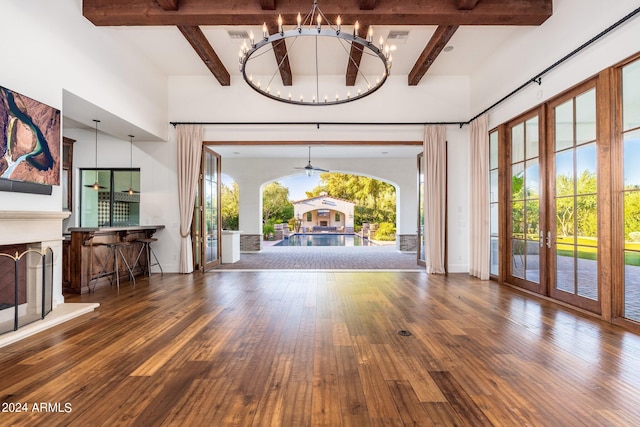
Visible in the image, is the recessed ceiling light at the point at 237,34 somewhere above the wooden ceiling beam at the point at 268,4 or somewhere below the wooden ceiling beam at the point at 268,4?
above

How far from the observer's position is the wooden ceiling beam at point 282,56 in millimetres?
4721

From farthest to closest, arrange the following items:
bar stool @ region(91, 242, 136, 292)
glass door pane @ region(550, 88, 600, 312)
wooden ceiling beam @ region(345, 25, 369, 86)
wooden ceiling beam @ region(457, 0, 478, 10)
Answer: bar stool @ region(91, 242, 136, 292) < wooden ceiling beam @ region(345, 25, 369, 86) < wooden ceiling beam @ region(457, 0, 478, 10) < glass door pane @ region(550, 88, 600, 312)

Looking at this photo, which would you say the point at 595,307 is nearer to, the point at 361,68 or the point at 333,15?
the point at 333,15

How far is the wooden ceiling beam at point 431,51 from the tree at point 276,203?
20.6 m

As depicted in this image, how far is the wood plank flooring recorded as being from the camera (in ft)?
6.02

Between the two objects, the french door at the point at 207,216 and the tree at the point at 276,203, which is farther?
the tree at the point at 276,203

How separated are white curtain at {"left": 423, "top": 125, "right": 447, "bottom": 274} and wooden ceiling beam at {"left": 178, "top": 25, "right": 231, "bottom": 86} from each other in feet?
13.5

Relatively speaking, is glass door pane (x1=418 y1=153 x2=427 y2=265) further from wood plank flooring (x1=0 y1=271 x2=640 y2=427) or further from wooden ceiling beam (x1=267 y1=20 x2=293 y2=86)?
wooden ceiling beam (x1=267 y1=20 x2=293 y2=86)

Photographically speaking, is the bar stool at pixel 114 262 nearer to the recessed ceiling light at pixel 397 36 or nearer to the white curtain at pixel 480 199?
the recessed ceiling light at pixel 397 36

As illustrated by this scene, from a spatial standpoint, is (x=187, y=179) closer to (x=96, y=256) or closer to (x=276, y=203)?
(x=96, y=256)

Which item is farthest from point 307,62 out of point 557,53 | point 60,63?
point 557,53

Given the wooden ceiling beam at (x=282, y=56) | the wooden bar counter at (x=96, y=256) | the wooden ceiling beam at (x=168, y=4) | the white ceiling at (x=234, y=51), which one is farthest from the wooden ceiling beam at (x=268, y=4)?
the wooden bar counter at (x=96, y=256)

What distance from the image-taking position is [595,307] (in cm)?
365

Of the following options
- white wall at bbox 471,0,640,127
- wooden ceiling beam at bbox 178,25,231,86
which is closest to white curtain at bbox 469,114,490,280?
white wall at bbox 471,0,640,127
